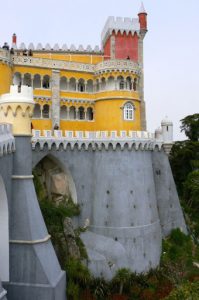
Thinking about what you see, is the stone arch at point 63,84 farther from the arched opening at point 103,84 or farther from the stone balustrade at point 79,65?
the arched opening at point 103,84

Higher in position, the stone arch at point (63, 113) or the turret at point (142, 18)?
the turret at point (142, 18)

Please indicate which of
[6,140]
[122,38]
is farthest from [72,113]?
[6,140]

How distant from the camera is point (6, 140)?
19.7 metres

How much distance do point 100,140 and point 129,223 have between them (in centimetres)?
812

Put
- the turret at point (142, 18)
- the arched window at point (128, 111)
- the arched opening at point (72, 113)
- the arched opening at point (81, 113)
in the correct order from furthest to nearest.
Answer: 1. the turret at point (142, 18)
2. the arched opening at point (81, 113)
3. the arched opening at point (72, 113)
4. the arched window at point (128, 111)

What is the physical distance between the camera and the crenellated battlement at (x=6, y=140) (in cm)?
1903

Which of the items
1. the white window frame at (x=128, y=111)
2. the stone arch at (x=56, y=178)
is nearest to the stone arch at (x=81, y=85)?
the white window frame at (x=128, y=111)

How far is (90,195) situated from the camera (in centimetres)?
3303

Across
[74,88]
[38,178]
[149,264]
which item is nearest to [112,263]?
[149,264]

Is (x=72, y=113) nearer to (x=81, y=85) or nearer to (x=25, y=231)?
(x=81, y=85)

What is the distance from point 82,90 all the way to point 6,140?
2037cm

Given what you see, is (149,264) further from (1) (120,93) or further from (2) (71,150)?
(1) (120,93)

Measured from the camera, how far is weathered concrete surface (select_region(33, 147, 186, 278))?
102 feet

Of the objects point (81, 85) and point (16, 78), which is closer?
point (16, 78)
